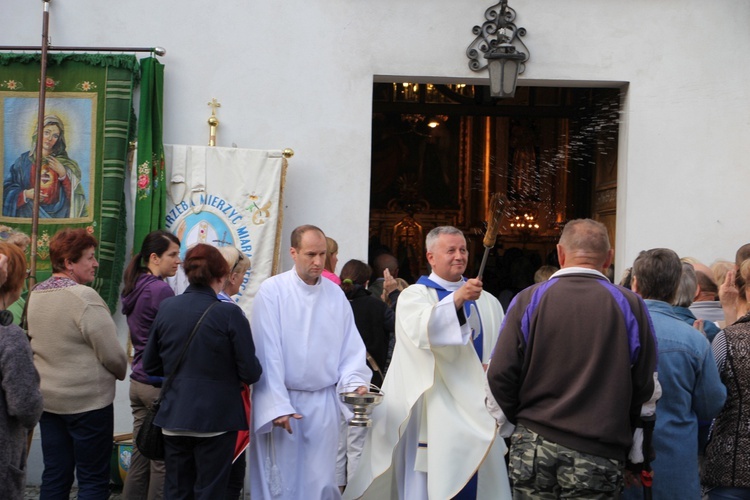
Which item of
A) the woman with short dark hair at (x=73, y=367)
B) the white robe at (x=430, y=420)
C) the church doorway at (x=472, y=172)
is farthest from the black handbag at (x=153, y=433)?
the church doorway at (x=472, y=172)

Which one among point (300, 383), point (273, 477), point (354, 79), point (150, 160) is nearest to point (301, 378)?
point (300, 383)

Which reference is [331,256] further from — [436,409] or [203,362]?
[203,362]

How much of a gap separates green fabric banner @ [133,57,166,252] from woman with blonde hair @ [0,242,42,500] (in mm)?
3384

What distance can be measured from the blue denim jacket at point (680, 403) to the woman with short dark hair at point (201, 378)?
216 cm

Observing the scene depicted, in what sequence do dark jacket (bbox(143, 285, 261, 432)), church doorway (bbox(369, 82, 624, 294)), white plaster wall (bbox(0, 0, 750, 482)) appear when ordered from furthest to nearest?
1. church doorway (bbox(369, 82, 624, 294))
2. white plaster wall (bbox(0, 0, 750, 482))
3. dark jacket (bbox(143, 285, 261, 432))

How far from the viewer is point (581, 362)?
14.1 feet

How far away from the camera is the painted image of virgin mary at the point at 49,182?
7879mm

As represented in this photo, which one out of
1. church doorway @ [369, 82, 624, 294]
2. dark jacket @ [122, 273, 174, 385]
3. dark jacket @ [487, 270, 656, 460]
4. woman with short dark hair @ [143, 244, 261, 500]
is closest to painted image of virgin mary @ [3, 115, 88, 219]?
dark jacket @ [122, 273, 174, 385]

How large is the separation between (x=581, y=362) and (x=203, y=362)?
2.07 meters

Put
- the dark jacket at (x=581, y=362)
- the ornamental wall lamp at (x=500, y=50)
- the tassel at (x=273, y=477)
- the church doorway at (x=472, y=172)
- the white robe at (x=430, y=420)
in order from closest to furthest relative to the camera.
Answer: the dark jacket at (x=581, y=362), the white robe at (x=430, y=420), the tassel at (x=273, y=477), the ornamental wall lamp at (x=500, y=50), the church doorway at (x=472, y=172)

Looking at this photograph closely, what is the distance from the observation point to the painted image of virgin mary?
25.8ft

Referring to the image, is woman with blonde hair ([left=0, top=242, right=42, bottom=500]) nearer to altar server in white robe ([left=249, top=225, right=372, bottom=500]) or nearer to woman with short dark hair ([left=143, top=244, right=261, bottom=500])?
woman with short dark hair ([left=143, top=244, right=261, bottom=500])

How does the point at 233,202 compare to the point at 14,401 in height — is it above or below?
above

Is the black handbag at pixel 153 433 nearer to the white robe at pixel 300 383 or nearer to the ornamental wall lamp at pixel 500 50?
the white robe at pixel 300 383
